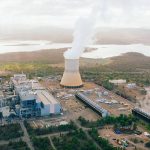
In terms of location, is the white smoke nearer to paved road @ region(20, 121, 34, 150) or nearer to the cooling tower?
the cooling tower

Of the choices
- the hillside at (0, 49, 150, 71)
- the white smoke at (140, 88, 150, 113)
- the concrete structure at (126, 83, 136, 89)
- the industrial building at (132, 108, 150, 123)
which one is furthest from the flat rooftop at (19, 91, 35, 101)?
the hillside at (0, 49, 150, 71)

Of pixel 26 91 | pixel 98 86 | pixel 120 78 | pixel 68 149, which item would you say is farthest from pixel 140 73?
pixel 68 149

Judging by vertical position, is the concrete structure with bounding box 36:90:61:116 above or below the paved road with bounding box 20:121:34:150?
above

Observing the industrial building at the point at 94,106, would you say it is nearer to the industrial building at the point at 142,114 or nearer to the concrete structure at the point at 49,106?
the industrial building at the point at 142,114

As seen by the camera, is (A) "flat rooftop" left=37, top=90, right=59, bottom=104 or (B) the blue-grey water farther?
(B) the blue-grey water

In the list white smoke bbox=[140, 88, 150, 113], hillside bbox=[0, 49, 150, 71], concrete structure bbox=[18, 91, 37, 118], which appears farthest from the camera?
hillside bbox=[0, 49, 150, 71]

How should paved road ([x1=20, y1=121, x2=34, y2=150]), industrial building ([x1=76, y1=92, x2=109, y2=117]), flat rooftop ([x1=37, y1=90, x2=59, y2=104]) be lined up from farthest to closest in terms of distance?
flat rooftop ([x1=37, y1=90, x2=59, y2=104]) < industrial building ([x1=76, y1=92, x2=109, y2=117]) < paved road ([x1=20, y1=121, x2=34, y2=150])

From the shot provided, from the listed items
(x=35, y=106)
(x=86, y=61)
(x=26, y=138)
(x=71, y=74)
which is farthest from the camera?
(x=86, y=61)

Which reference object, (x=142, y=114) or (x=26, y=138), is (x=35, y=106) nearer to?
(x=26, y=138)

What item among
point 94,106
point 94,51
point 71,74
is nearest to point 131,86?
point 71,74

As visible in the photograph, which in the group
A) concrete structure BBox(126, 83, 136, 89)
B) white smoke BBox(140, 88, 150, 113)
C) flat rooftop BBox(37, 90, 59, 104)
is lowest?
white smoke BBox(140, 88, 150, 113)
